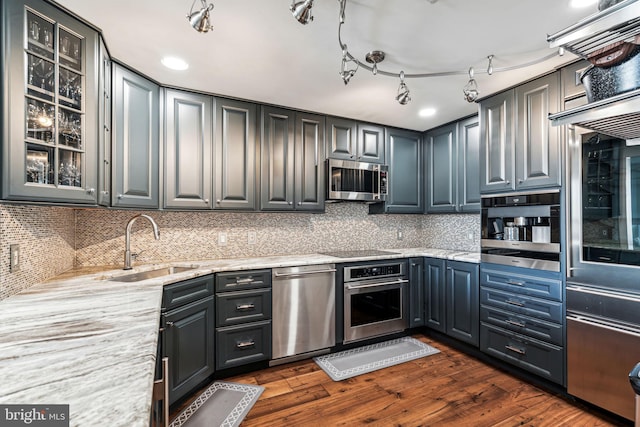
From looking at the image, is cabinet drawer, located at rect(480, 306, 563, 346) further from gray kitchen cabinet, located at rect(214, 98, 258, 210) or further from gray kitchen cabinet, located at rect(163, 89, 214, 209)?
gray kitchen cabinet, located at rect(163, 89, 214, 209)

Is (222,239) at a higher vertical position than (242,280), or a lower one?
higher

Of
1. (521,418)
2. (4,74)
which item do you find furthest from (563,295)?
(4,74)

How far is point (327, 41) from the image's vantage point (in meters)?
1.82

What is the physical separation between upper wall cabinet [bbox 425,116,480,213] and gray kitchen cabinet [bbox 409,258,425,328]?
71cm

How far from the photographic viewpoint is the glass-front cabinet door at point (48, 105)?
1324mm

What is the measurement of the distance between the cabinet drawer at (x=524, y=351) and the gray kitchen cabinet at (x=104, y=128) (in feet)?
10.2

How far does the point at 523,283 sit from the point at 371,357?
1.43m

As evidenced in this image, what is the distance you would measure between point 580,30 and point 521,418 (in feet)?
7.27

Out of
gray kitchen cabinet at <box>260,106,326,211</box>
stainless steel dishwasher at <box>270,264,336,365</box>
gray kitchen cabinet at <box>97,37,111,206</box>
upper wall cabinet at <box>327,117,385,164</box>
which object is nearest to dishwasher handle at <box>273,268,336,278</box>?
stainless steel dishwasher at <box>270,264,336,365</box>

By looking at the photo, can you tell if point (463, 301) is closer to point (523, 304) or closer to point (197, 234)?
point (523, 304)

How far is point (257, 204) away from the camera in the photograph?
2807mm

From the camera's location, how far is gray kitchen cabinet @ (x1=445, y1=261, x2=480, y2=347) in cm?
276

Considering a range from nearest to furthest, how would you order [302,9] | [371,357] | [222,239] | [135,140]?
1. [302,9]
2. [135,140]
3. [371,357]
4. [222,239]

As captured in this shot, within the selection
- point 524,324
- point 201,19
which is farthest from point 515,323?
point 201,19
